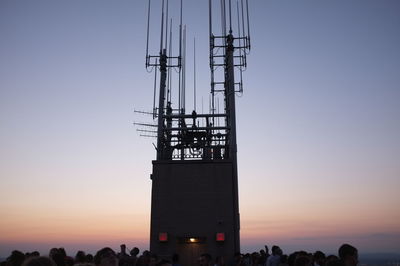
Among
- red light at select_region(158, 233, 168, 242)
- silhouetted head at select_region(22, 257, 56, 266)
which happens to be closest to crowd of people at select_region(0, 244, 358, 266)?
silhouetted head at select_region(22, 257, 56, 266)

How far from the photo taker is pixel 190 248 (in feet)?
→ 68.4

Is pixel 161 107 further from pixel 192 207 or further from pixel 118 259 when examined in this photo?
pixel 118 259

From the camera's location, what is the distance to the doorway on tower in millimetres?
20734

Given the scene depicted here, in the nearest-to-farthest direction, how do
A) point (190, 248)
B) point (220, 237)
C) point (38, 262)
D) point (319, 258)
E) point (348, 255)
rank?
1. point (38, 262)
2. point (348, 255)
3. point (319, 258)
4. point (220, 237)
5. point (190, 248)

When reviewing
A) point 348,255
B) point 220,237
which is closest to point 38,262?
point 348,255

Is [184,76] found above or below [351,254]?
above

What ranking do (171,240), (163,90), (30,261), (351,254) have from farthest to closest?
1. (163,90)
2. (171,240)
3. (351,254)
4. (30,261)

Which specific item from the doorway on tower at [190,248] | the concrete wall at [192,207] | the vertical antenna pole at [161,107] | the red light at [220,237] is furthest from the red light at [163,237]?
the vertical antenna pole at [161,107]

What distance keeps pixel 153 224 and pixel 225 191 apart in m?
3.97

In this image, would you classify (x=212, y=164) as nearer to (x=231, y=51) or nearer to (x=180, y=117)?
(x=180, y=117)

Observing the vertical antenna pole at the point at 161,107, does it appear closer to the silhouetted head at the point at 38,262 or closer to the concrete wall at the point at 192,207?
the concrete wall at the point at 192,207

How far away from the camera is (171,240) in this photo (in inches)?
818

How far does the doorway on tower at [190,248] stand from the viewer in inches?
816

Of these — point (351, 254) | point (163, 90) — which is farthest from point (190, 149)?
A: point (351, 254)
